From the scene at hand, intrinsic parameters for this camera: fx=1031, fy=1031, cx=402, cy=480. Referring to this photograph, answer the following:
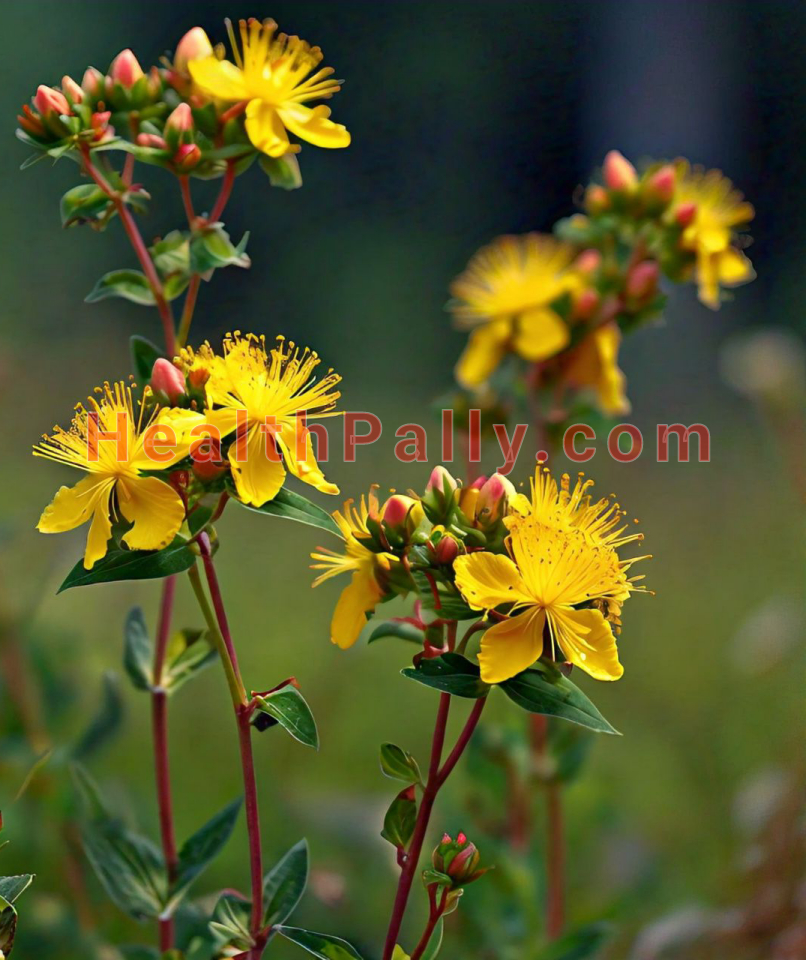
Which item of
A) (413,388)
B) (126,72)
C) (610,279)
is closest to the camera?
(126,72)

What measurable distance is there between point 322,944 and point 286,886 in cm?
8

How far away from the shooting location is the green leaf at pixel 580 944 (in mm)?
865

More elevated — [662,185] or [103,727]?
[662,185]

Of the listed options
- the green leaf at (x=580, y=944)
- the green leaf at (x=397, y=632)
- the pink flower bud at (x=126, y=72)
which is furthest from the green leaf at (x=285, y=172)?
the green leaf at (x=580, y=944)

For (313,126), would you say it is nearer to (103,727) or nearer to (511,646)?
(511,646)

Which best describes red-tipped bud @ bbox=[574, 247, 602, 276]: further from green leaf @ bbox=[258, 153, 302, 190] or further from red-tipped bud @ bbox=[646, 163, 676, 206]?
green leaf @ bbox=[258, 153, 302, 190]

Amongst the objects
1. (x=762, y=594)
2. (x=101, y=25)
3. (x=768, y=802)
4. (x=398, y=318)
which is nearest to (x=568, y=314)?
(x=768, y=802)

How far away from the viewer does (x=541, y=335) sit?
3.29ft

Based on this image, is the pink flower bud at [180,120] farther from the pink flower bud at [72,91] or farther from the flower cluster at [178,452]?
the flower cluster at [178,452]

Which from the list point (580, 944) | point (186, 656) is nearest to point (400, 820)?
point (186, 656)

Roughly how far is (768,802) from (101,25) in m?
2.41

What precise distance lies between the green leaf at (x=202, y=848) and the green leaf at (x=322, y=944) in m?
0.17

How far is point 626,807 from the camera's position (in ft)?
4.46

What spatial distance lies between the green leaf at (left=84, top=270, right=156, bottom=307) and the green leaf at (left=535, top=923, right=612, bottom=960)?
62cm
